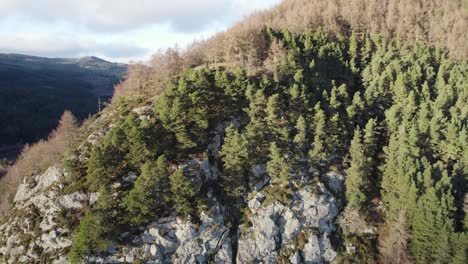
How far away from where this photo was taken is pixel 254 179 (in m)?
53.4

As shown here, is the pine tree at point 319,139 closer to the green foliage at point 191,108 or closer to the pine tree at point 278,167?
the pine tree at point 278,167

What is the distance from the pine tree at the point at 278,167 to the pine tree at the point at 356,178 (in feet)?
37.0

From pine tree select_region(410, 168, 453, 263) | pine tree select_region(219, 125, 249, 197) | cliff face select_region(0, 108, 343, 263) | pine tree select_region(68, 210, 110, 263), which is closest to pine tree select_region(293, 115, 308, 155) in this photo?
cliff face select_region(0, 108, 343, 263)

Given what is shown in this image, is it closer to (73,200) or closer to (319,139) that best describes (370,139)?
(319,139)

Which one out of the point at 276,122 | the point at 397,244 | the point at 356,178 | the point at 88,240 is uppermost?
the point at 276,122

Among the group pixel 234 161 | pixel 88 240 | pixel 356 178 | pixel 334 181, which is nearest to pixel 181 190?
pixel 234 161

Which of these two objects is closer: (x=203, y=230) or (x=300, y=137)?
(x=203, y=230)

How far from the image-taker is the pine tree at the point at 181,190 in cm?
4622

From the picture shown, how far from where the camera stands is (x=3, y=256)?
4816 centimetres

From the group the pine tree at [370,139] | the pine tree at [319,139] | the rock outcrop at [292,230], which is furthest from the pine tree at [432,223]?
the pine tree at [319,139]

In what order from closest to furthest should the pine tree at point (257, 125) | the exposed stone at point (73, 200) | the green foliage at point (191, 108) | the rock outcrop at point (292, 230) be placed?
the exposed stone at point (73, 200)
the rock outcrop at point (292, 230)
the green foliage at point (191, 108)
the pine tree at point (257, 125)

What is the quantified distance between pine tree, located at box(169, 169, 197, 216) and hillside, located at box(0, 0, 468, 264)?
12.6 inches

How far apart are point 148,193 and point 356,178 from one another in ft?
117

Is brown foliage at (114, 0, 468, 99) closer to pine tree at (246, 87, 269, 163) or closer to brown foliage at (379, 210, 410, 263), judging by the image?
pine tree at (246, 87, 269, 163)
